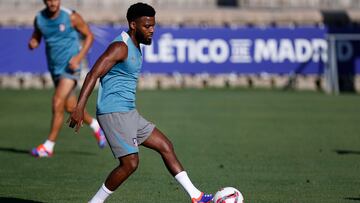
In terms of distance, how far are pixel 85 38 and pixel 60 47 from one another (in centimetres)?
50

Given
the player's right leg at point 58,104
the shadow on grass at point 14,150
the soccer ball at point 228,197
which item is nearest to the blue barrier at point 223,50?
the shadow on grass at point 14,150

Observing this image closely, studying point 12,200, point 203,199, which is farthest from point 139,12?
point 12,200

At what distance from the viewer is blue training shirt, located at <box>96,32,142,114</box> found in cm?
964

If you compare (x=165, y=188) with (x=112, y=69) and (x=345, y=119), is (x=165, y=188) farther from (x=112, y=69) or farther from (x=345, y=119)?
(x=345, y=119)

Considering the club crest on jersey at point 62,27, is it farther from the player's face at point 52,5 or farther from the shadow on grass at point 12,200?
the shadow on grass at point 12,200

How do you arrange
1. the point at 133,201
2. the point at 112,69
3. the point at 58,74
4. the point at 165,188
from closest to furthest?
1. the point at 112,69
2. the point at 133,201
3. the point at 165,188
4. the point at 58,74

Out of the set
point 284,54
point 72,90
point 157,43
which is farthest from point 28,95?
point 72,90

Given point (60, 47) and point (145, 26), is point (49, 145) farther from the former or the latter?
point (145, 26)

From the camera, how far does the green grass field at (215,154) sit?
11.5 meters

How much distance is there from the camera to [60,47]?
15539mm

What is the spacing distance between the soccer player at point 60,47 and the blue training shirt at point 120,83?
17.9 feet

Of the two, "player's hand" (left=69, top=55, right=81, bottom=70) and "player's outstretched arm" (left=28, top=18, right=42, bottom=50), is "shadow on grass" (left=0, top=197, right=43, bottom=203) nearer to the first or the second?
"player's hand" (left=69, top=55, right=81, bottom=70)

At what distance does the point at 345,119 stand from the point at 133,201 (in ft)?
38.3

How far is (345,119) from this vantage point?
2175cm
